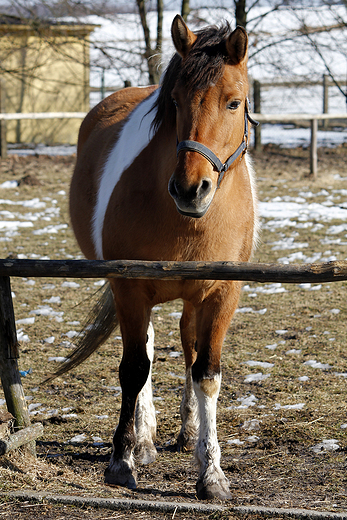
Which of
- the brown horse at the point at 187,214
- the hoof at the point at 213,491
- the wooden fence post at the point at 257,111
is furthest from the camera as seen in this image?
the wooden fence post at the point at 257,111

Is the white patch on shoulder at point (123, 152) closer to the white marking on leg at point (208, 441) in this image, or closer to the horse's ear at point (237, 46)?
the horse's ear at point (237, 46)

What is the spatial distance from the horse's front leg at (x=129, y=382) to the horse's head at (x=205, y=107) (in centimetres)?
78

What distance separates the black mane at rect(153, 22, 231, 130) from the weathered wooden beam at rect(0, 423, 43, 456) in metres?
1.67

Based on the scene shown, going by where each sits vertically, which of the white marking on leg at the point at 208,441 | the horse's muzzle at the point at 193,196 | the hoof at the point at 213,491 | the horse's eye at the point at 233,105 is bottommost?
the hoof at the point at 213,491

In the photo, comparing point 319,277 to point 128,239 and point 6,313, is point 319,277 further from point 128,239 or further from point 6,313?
point 6,313

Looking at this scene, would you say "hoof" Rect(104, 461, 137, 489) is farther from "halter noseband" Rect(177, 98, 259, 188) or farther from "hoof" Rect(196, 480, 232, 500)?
"halter noseband" Rect(177, 98, 259, 188)

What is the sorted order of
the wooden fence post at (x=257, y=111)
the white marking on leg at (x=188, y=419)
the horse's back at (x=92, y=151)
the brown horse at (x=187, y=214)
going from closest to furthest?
the brown horse at (x=187, y=214) < the white marking on leg at (x=188, y=419) < the horse's back at (x=92, y=151) < the wooden fence post at (x=257, y=111)

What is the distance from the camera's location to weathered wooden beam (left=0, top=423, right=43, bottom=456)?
2.68 metres

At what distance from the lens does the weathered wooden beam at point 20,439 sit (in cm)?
268

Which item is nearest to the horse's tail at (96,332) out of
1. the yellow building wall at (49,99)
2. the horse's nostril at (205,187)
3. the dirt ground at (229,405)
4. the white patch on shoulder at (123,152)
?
the dirt ground at (229,405)

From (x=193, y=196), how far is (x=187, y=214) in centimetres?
11

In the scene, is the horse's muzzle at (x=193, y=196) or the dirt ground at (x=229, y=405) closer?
the horse's muzzle at (x=193, y=196)

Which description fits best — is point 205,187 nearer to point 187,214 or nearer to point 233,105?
point 187,214

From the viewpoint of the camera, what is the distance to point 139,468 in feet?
10.1
